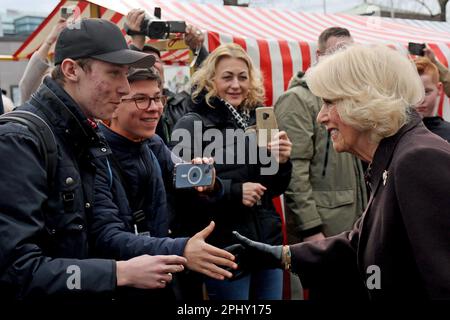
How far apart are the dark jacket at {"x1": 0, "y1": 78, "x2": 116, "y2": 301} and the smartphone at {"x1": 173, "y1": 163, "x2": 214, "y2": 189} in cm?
65

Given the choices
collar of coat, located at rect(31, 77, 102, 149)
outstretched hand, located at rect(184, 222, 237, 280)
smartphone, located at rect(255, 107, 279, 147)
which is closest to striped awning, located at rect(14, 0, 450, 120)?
smartphone, located at rect(255, 107, 279, 147)

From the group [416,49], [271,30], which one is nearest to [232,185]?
[416,49]

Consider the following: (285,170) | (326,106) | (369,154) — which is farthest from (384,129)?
(285,170)

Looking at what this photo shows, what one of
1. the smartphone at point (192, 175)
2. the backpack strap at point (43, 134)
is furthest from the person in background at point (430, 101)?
the backpack strap at point (43, 134)

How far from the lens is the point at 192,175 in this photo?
263 centimetres

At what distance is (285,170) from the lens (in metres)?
3.40

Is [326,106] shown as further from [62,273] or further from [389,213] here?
[62,273]

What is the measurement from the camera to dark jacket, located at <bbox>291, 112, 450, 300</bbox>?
1740 millimetres

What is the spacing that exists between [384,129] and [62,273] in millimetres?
1187

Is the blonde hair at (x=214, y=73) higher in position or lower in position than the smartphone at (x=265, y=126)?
higher

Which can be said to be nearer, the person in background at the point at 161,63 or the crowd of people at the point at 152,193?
the crowd of people at the point at 152,193

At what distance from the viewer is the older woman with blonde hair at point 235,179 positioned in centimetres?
324

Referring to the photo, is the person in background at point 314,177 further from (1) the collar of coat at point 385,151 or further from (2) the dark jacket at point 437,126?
(1) the collar of coat at point 385,151

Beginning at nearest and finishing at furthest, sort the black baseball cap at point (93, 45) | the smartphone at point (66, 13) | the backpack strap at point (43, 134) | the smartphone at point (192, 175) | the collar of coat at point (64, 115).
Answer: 1. the backpack strap at point (43, 134)
2. the collar of coat at point (64, 115)
3. the black baseball cap at point (93, 45)
4. the smartphone at point (192, 175)
5. the smartphone at point (66, 13)
